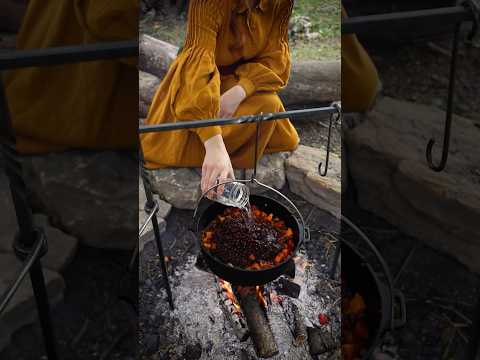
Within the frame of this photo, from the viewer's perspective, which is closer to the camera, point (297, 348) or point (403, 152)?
point (297, 348)

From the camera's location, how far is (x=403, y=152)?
1511 mm

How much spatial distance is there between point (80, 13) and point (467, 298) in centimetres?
115

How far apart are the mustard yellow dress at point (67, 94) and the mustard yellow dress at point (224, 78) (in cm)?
23

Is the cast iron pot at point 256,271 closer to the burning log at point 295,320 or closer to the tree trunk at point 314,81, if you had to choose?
the burning log at point 295,320

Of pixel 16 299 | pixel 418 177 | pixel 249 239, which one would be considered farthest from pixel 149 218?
pixel 418 177

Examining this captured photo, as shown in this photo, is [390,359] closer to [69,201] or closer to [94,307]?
[94,307]

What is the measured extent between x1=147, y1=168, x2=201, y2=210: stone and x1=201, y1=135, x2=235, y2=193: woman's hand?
0.02 metres

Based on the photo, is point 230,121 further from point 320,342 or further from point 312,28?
point 320,342

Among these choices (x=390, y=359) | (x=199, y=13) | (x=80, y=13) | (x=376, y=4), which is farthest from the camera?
(x=376, y=4)

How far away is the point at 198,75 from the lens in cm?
92

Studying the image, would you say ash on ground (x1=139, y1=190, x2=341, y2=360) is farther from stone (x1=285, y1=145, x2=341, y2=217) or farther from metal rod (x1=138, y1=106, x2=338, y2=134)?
metal rod (x1=138, y1=106, x2=338, y2=134)

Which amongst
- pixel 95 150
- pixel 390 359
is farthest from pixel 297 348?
pixel 95 150

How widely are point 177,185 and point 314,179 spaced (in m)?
0.23

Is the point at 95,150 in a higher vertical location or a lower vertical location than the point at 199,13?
lower
